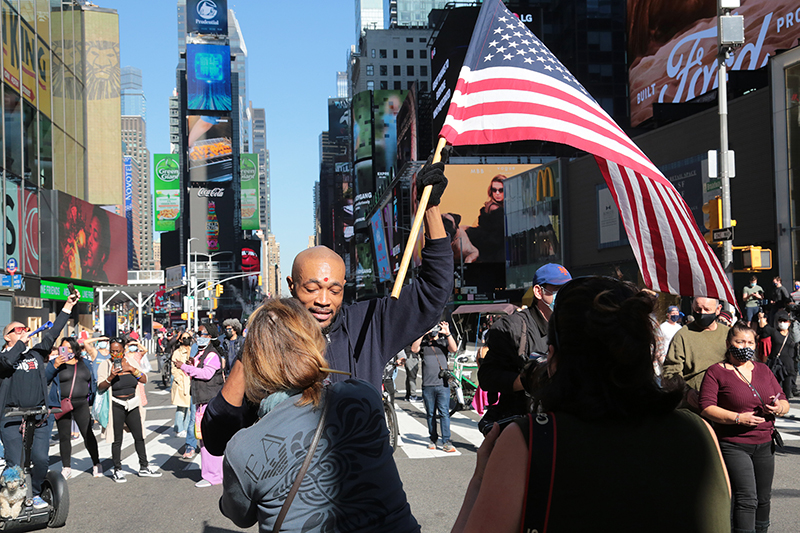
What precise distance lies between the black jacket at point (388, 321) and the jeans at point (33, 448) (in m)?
5.44

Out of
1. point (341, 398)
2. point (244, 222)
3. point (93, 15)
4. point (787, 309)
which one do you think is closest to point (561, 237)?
point (93, 15)

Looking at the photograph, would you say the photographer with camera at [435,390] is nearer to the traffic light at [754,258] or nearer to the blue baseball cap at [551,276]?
the traffic light at [754,258]

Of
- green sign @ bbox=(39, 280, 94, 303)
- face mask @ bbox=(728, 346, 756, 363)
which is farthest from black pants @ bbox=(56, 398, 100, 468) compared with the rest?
green sign @ bbox=(39, 280, 94, 303)

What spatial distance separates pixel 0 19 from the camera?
2722 centimetres

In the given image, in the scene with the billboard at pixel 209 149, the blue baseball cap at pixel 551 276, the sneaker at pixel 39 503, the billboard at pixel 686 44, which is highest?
the billboard at pixel 209 149

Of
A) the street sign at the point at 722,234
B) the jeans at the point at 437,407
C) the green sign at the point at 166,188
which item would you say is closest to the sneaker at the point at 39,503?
the jeans at the point at 437,407

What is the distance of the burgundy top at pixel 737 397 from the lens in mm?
5039

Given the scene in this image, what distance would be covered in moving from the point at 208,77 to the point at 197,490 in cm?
11665

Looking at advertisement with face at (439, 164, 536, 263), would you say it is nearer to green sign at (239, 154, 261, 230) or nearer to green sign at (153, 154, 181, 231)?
green sign at (153, 154, 181, 231)

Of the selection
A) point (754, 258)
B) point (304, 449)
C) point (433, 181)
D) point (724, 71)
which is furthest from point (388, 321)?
point (724, 71)

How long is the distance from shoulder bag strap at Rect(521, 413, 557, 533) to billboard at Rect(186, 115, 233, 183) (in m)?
120

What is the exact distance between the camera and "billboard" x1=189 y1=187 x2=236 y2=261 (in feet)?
387

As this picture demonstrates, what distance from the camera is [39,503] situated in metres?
6.99

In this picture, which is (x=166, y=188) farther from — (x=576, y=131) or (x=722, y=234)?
(x=576, y=131)
